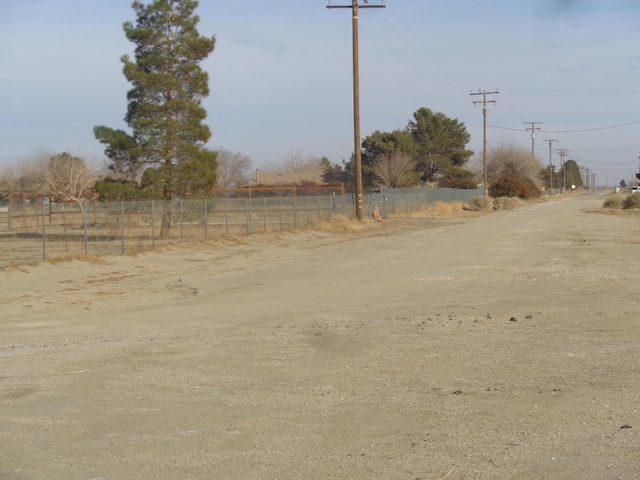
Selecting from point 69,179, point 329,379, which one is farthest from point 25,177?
point 329,379

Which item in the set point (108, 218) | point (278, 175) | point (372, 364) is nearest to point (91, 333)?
point (372, 364)

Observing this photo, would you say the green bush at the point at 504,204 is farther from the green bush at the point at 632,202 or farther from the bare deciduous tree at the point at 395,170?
the green bush at the point at 632,202

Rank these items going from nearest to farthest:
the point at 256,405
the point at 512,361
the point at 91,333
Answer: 1. the point at 256,405
2. the point at 512,361
3. the point at 91,333

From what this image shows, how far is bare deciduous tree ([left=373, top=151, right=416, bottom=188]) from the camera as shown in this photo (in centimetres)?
8256

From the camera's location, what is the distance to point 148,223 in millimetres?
36375

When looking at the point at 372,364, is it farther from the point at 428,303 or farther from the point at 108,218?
the point at 108,218

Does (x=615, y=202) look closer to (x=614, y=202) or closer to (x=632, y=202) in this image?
(x=614, y=202)

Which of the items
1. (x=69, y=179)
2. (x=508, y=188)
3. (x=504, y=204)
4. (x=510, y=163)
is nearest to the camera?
(x=69, y=179)

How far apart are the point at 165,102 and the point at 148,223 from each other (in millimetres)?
5761

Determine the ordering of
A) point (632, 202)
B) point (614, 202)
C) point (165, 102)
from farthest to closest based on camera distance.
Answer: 1. point (614, 202)
2. point (632, 202)
3. point (165, 102)

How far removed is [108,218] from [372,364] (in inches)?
1063

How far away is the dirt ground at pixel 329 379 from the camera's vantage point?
19.4 ft

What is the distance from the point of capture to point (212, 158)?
36.6 metres

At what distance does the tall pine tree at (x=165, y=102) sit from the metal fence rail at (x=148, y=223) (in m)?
2.31
